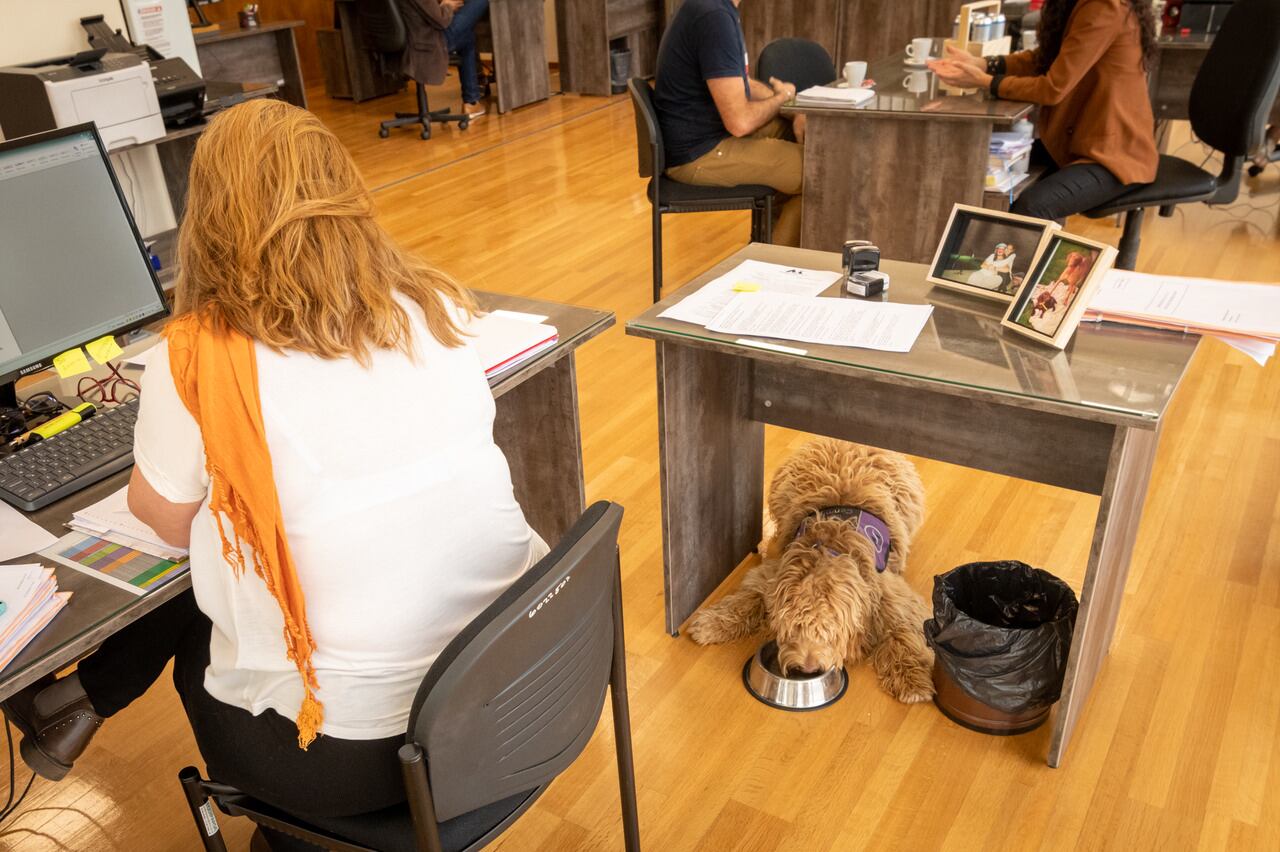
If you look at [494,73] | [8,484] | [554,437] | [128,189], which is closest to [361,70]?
[494,73]

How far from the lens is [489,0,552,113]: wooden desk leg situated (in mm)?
6543

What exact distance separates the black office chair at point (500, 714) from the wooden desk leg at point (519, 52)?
5894 millimetres

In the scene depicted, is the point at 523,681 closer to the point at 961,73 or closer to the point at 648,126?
the point at 648,126

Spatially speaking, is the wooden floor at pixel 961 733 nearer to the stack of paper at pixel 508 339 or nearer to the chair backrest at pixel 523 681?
the chair backrest at pixel 523 681

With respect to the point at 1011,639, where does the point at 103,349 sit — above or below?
above

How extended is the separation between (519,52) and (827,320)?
5601mm

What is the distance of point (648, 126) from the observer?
11.0 ft

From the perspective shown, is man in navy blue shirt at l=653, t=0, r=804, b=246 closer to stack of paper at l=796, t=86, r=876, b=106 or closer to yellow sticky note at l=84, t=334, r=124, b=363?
stack of paper at l=796, t=86, r=876, b=106

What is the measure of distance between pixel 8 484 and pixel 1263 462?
2777mm

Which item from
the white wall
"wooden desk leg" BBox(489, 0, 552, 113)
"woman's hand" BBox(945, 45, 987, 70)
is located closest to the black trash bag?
"woman's hand" BBox(945, 45, 987, 70)

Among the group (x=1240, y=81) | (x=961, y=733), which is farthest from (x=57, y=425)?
(x=1240, y=81)

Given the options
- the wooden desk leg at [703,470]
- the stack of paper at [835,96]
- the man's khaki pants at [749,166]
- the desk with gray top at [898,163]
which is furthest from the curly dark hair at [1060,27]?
the wooden desk leg at [703,470]

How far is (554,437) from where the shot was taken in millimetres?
2100

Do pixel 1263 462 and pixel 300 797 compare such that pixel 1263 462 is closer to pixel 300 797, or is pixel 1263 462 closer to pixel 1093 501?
pixel 1093 501
